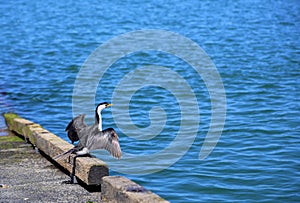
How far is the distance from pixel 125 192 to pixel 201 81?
46.5 feet

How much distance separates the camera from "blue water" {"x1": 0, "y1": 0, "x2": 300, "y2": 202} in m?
13.0

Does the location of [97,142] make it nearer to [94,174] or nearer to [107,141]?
[107,141]

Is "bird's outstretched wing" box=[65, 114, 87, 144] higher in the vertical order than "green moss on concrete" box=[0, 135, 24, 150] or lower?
higher

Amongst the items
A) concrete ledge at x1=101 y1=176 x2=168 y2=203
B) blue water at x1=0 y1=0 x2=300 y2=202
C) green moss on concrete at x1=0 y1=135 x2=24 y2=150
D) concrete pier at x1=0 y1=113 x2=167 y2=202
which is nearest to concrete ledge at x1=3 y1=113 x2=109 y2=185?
concrete pier at x1=0 y1=113 x2=167 y2=202

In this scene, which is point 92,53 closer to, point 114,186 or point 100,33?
point 100,33

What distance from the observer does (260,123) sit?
670 inches

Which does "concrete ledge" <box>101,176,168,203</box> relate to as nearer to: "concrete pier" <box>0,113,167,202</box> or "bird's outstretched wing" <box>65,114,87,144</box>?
"concrete pier" <box>0,113,167,202</box>

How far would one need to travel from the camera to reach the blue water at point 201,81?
13.0 metres

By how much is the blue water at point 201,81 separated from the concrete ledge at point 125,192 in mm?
2777

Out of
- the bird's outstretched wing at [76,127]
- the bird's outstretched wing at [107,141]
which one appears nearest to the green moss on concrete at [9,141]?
the bird's outstretched wing at [76,127]

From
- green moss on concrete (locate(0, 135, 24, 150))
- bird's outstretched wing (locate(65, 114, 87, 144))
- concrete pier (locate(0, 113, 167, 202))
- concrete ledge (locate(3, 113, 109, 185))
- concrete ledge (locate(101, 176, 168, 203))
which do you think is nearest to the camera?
concrete ledge (locate(101, 176, 168, 203))

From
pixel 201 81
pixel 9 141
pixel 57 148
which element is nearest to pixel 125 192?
pixel 57 148

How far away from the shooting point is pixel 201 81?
22.6 metres

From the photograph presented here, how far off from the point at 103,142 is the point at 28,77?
15.1m
